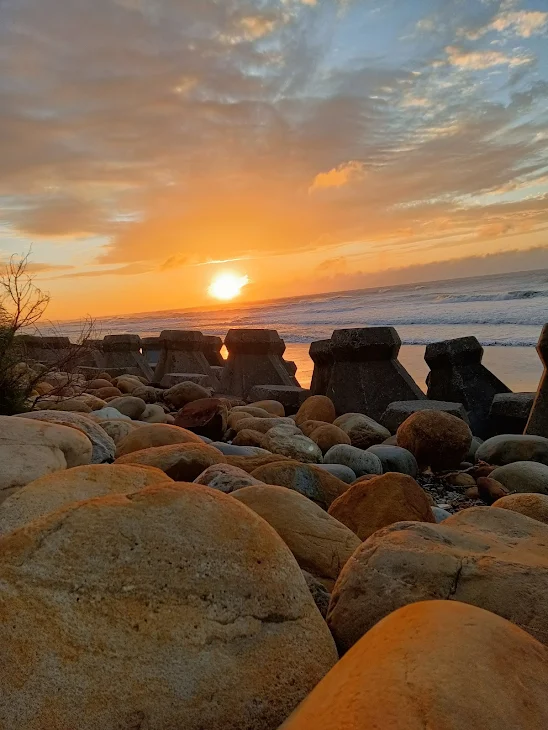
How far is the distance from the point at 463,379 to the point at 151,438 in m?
4.98

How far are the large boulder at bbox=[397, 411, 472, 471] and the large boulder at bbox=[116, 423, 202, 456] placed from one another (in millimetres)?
2347

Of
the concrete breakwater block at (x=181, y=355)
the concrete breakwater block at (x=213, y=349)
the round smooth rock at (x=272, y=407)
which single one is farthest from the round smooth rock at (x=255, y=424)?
the concrete breakwater block at (x=213, y=349)

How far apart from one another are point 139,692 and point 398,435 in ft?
15.2

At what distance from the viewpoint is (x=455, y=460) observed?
5.40 meters

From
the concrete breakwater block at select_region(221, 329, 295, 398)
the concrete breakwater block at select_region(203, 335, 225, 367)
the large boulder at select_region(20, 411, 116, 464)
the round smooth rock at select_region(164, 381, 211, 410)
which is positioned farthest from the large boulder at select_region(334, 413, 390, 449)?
the concrete breakwater block at select_region(203, 335, 225, 367)

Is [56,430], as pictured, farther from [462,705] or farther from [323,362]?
[323,362]

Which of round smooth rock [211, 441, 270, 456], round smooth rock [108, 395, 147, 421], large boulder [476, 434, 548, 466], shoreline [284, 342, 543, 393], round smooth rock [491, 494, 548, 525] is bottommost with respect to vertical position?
shoreline [284, 342, 543, 393]

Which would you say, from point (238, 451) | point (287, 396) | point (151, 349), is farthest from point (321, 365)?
point (151, 349)

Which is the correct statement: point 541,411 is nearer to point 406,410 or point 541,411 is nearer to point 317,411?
point 406,410

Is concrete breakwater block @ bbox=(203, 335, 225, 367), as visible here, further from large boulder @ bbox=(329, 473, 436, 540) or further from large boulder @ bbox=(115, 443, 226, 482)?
large boulder @ bbox=(329, 473, 436, 540)

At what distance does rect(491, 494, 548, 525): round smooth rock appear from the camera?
2793mm

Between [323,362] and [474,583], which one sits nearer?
[474,583]

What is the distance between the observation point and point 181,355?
1156cm

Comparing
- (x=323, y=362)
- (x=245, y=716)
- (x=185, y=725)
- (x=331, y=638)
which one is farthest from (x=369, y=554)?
(x=323, y=362)
